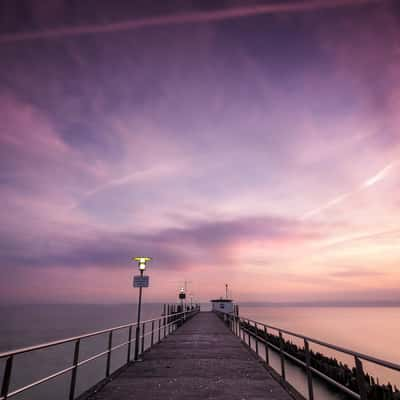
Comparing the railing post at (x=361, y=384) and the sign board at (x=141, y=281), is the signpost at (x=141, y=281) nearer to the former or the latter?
the sign board at (x=141, y=281)

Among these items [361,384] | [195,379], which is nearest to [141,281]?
[195,379]

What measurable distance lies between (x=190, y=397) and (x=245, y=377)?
202 cm

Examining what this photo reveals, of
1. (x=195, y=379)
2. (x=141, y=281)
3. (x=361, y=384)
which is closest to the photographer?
(x=361, y=384)

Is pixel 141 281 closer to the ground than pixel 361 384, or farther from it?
farther from it

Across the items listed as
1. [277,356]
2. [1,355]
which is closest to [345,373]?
[277,356]

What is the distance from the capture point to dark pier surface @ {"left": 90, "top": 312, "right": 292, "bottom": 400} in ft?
19.8

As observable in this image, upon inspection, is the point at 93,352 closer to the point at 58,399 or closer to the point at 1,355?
the point at 58,399

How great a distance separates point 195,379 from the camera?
729cm

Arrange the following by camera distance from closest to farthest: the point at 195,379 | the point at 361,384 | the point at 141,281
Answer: the point at 361,384 < the point at 195,379 < the point at 141,281

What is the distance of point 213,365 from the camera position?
29.0 ft

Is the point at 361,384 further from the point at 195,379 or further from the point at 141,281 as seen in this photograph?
the point at 141,281

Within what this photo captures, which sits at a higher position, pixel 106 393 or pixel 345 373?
pixel 106 393

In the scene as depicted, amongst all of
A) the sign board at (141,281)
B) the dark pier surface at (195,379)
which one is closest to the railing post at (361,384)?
the dark pier surface at (195,379)

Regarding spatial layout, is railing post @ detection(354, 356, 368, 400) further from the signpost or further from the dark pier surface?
the signpost
